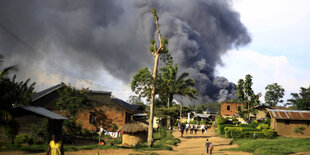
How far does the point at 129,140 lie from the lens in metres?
27.0

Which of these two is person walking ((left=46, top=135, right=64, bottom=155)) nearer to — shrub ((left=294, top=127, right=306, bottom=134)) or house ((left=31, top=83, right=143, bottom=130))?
house ((left=31, top=83, right=143, bottom=130))

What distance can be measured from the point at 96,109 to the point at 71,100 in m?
3.57

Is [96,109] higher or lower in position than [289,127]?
higher

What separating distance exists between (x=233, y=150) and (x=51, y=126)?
16063 mm

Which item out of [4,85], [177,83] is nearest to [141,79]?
[177,83]

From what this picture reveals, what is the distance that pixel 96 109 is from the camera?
3478cm

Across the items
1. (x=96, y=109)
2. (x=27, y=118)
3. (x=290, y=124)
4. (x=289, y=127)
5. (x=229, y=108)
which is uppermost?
(x=229, y=108)

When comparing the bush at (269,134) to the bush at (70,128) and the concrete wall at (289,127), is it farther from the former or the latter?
the bush at (70,128)

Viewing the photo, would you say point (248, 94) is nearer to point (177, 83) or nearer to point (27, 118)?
point (177, 83)

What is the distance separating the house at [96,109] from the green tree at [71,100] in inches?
30.9

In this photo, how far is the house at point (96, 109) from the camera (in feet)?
112

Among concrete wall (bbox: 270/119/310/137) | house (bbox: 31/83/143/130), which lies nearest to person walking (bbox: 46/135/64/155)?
house (bbox: 31/83/143/130)

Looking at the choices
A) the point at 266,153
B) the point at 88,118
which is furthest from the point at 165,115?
the point at 266,153

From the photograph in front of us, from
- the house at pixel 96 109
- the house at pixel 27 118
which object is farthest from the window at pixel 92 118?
the house at pixel 27 118
